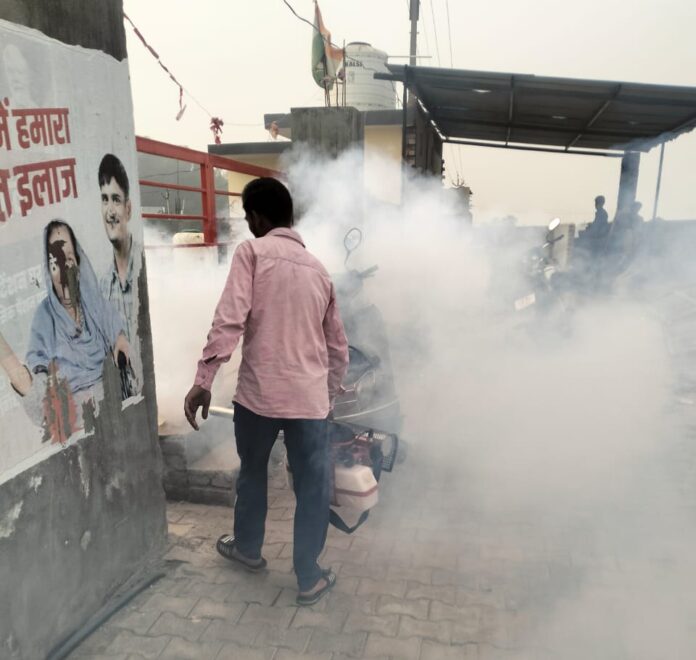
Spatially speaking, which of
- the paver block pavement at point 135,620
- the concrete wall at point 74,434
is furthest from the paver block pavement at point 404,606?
the concrete wall at point 74,434

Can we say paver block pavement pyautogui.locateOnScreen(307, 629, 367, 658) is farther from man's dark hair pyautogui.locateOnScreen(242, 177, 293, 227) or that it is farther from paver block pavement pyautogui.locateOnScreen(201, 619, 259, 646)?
man's dark hair pyautogui.locateOnScreen(242, 177, 293, 227)

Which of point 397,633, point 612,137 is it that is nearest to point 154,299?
point 397,633

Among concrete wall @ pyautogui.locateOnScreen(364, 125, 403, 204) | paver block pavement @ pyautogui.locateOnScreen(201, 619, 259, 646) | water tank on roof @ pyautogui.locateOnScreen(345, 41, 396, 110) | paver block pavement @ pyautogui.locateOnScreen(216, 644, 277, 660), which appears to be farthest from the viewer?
water tank on roof @ pyautogui.locateOnScreen(345, 41, 396, 110)

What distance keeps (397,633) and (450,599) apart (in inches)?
15.4

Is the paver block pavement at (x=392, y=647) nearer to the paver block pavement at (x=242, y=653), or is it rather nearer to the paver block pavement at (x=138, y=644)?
the paver block pavement at (x=242, y=653)

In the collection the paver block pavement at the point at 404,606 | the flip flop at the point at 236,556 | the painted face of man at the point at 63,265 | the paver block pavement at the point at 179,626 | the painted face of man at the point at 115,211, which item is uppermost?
the painted face of man at the point at 115,211

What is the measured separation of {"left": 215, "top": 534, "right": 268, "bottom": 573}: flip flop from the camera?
3037 millimetres

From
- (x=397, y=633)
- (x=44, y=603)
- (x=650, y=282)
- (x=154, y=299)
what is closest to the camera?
(x=44, y=603)

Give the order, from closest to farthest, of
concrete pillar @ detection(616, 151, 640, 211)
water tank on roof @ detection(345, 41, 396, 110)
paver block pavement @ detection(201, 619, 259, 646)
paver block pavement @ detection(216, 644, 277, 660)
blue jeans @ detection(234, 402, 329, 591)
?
paver block pavement @ detection(216, 644, 277, 660) → paver block pavement @ detection(201, 619, 259, 646) → blue jeans @ detection(234, 402, 329, 591) → concrete pillar @ detection(616, 151, 640, 211) → water tank on roof @ detection(345, 41, 396, 110)

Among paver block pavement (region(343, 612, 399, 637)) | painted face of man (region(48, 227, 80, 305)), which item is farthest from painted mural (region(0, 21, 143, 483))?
paver block pavement (region(343, 612, 399, 637))

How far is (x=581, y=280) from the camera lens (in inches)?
418

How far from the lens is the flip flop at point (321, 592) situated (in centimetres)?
279

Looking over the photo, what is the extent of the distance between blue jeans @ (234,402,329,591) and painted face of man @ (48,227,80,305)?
3.08 feet

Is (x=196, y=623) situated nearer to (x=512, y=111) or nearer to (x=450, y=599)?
(x=450, y=599)
